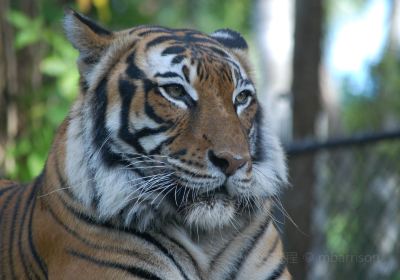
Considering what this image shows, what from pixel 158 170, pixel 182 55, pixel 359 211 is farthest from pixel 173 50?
pixel 359 211

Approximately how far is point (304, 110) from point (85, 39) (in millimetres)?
3581

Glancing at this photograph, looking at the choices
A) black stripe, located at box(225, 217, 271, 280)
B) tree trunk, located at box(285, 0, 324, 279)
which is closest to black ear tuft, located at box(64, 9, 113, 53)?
black stripe, located at box(225, 217, 271, 280)

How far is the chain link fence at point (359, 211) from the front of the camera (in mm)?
6816

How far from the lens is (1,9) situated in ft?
23.3

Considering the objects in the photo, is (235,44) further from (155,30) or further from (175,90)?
(175,90)

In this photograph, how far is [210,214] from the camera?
11.1 ft

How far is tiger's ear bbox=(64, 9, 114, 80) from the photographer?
3.62 metres

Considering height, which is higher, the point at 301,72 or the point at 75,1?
the point at 75,1

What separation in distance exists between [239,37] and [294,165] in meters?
2.92

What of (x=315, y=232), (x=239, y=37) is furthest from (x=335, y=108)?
(x=239, y=37)

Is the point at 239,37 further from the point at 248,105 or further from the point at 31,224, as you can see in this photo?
the point at 31,224

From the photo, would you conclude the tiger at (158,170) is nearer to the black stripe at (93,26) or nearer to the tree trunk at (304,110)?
the black stripe at (93,26)

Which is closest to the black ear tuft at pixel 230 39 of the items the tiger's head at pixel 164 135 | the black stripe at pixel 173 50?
the tiger's head at pixel 164 135

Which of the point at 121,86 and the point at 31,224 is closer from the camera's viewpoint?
the point at 121,86
